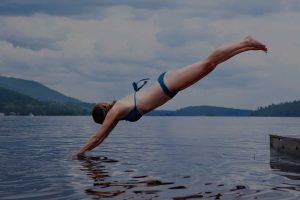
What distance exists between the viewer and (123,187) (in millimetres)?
11367

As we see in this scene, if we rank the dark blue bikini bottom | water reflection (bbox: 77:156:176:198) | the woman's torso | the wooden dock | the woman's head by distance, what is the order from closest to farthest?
water reflection (bbox: 77:156:176:198)
the dark blue bikini bottom
the woman's torso
the woman's head
the wooden dock

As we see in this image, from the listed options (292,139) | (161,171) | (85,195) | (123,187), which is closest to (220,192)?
(123,187)

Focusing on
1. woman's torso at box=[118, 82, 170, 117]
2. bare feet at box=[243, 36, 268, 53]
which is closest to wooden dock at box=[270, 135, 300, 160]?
woman's torso at box=[118, 82, 170, 117]

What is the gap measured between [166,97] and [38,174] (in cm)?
453

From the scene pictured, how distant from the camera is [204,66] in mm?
10914

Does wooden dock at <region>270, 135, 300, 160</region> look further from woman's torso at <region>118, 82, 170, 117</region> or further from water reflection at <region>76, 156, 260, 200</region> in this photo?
woman's torso at <region>118, 82, 170, 117</region>

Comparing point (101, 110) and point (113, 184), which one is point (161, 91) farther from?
point (113, 184)

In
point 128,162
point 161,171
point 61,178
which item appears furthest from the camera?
point 128,162

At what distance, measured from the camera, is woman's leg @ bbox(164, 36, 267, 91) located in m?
10.7

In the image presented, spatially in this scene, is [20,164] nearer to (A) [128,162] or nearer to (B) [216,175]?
(A) [128,162]

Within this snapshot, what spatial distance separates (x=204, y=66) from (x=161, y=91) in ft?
4.41

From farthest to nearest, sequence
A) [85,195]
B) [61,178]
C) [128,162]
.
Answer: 1. [128,162]
2. [61,178]
3. [85,195]

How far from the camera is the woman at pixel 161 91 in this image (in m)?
10.8

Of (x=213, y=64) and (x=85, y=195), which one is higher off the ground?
(x=213, y=64)
